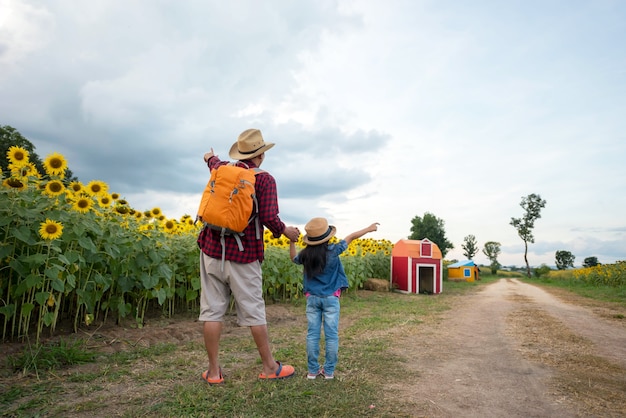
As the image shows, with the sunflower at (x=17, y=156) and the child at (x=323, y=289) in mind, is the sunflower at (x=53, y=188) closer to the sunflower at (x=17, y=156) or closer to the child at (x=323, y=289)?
the sunflower at (x=17, y=156)

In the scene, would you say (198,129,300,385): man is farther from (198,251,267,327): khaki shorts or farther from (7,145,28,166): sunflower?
(7,145,28,166): sunflower

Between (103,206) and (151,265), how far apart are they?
0.90m

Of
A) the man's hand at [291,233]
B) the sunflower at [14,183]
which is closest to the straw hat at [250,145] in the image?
the man's hand at [291,233]

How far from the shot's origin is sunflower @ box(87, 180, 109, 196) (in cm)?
519

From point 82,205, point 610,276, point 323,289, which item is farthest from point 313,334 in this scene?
point 610,276

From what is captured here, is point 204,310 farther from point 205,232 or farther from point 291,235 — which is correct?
point 291,235

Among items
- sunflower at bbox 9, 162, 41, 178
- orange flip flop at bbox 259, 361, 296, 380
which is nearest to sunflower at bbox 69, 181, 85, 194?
sunflower at bbox 9, 162, 41, 178

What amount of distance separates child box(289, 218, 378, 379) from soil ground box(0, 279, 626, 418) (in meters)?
0.62

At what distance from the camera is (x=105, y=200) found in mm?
5359

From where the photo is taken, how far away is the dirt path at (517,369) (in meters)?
3.55

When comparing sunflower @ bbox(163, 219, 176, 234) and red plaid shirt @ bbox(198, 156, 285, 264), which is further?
sunflower @ bbox(163, 219, 176, 234)

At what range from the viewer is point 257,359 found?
4.68 metres

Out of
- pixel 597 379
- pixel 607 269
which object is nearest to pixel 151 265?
pixel 597 379

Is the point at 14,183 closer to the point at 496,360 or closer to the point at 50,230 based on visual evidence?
the point at 50,230
